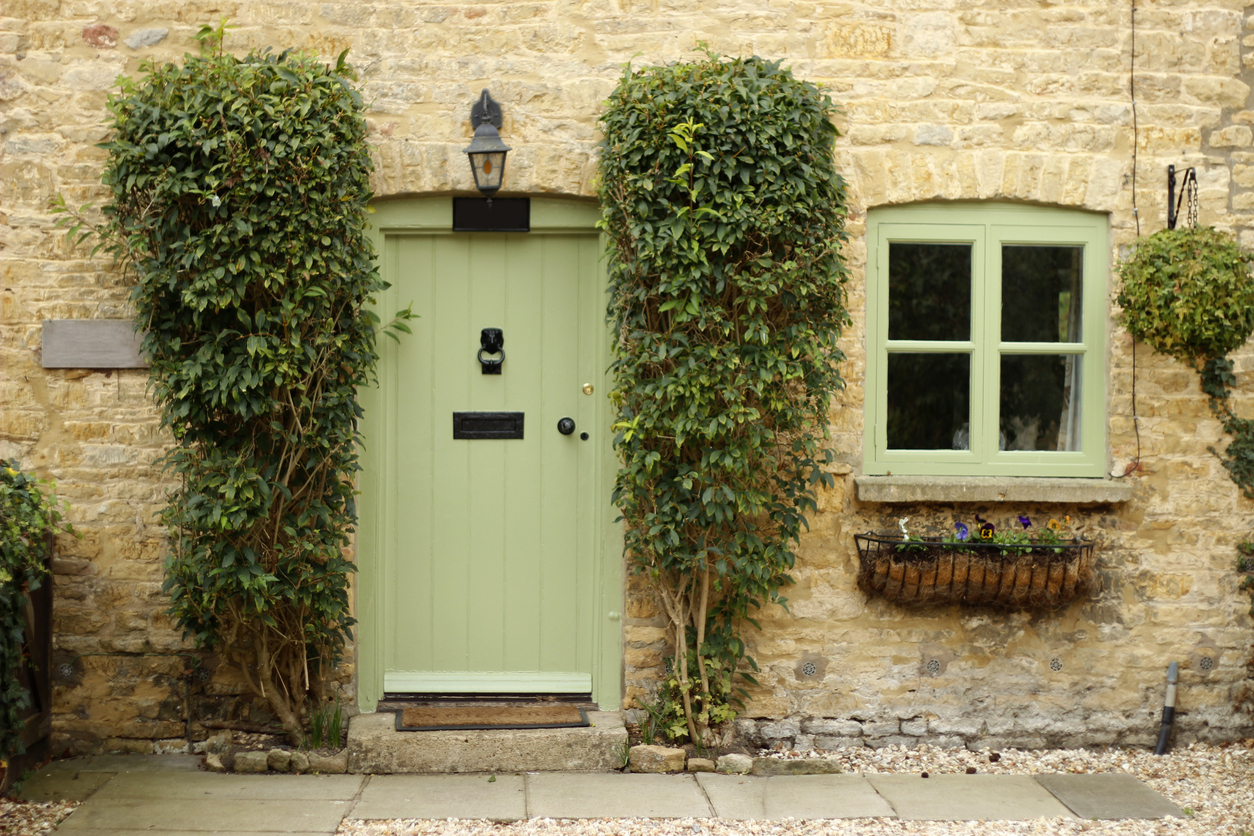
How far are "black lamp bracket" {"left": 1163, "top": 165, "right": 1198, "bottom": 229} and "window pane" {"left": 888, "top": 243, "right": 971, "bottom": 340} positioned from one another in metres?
0.91

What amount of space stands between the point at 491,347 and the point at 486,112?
3.38ft

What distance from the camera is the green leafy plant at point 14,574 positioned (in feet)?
11.0

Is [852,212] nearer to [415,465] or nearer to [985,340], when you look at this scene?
[985,340]

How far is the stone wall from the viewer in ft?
13.7

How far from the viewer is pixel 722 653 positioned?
4.24 metres

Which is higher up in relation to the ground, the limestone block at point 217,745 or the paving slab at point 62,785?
the limestone block at point 217,745

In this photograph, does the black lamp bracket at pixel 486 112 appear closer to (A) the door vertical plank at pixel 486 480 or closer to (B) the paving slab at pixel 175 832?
(A) the door vertical plank at pixel 486 480

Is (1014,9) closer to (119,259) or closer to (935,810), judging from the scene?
(935,810)

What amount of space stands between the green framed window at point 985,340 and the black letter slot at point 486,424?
5.32ft

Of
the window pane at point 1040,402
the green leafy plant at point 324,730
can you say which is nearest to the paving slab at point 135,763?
the green leafy plant at point 324,730

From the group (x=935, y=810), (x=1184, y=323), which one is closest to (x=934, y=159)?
(x=1184, y=323)

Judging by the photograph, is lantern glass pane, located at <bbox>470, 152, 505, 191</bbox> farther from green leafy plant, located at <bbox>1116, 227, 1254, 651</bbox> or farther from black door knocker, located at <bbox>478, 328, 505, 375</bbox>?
green leafy plant, located at <bbox>1116, 227, 1254, 651</bbox>

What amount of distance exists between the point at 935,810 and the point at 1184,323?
229 cm

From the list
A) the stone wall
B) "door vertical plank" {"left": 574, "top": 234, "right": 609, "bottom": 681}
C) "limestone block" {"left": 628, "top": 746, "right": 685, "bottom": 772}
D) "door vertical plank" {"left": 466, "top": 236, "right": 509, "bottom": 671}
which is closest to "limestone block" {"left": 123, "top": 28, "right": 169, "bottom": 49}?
the stone wall
